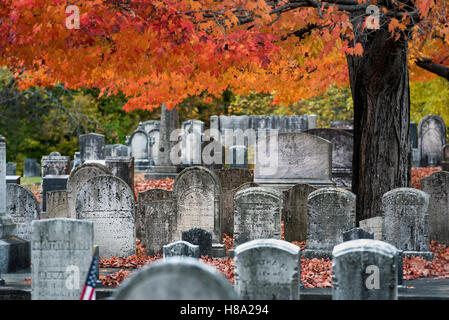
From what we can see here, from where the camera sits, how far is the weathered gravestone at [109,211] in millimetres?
12188

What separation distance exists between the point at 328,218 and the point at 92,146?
637 inches

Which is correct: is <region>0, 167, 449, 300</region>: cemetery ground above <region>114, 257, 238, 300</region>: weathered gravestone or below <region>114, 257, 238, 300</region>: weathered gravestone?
below

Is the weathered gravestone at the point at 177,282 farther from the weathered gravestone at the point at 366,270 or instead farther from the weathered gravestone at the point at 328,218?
the weathered gravestone at the point at 328,218

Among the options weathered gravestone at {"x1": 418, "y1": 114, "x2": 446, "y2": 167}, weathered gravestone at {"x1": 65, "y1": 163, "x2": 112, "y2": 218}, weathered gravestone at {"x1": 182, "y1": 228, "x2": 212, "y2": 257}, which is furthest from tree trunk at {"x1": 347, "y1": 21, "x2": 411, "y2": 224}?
weathered gravestone at {"x1": 418, "y1": 114, "x2": 446, "y2": 167}

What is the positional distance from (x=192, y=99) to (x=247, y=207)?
29.0 m

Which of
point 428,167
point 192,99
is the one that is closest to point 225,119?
point 192,99

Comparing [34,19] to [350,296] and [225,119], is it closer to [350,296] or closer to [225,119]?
[350,296]

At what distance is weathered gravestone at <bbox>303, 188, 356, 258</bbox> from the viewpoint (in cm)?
1174

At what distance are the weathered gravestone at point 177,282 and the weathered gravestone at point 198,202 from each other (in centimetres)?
710

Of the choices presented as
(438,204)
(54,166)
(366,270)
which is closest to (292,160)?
(438,204)

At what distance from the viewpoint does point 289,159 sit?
57.2 feet

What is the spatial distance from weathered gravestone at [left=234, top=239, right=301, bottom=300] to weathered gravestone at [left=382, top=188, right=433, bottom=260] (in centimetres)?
478

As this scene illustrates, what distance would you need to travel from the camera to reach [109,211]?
12.2 meters

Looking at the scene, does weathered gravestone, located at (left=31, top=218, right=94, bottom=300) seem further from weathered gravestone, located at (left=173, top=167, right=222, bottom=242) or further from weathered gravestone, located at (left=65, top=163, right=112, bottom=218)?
weathered gravestone, located at (left=65, top=163, right=112, bottom=218)
